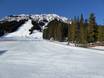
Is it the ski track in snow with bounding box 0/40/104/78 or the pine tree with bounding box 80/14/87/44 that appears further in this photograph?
the pine tree with bounding box 80/14/87/44

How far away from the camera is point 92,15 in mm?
81250

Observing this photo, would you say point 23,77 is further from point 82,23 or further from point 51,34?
point 51,34

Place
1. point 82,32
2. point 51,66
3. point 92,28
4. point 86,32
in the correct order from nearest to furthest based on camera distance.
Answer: point 51,66 < point 92,28 < point 86,32 < point 82,32

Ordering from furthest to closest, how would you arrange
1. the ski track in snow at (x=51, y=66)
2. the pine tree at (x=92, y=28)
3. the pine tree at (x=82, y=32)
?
the pine tree at (x=82, y=32), the pine tree at (x=92, y=28), the ski track in snow at (x=51, y=66)

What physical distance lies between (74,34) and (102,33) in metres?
10.4

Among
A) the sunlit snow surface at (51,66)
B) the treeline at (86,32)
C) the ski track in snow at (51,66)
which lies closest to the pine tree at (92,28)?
the treeline at (86,32)

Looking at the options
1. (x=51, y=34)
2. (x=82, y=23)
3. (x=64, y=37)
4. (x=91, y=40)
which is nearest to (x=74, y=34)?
(x=82, y=23)

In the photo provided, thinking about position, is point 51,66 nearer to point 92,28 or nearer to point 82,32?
point 92,28

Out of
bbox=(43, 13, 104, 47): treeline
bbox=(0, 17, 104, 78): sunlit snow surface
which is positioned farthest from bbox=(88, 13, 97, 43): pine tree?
bbox=(0, 17, 104, 78): sunlit snow surface

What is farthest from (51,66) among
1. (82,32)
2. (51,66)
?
(82,32)

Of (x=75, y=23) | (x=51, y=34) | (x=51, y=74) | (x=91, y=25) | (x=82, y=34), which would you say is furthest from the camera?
(x=51, y=34)

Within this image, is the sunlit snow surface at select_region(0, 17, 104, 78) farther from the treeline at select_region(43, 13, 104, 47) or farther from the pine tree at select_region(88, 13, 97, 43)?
the pine tree at select_region(88, 13, 97, 43)

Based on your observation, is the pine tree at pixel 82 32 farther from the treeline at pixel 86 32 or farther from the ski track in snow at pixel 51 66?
the ski track in snow at pixel 51 66

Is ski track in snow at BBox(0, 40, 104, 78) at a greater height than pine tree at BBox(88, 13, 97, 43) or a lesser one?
lesser
